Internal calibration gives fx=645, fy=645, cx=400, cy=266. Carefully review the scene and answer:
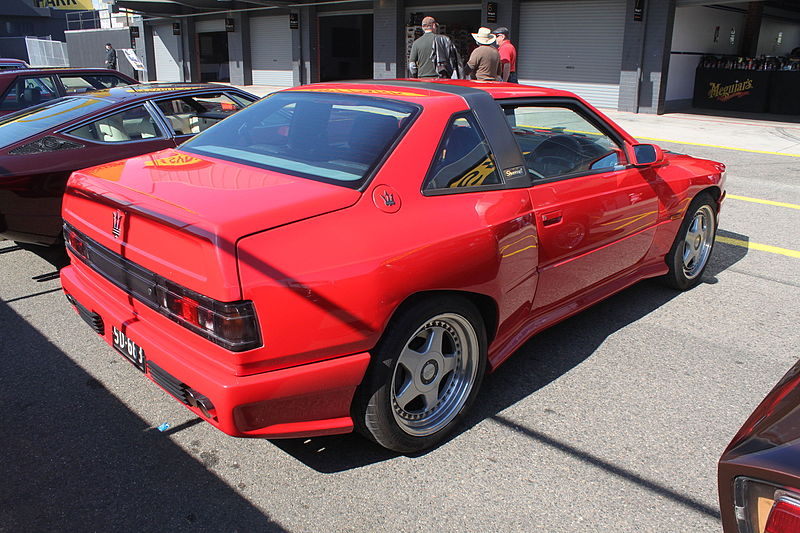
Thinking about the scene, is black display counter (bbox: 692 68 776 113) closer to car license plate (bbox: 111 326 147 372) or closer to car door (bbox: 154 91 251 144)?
car door (bbox: 154 91 251 144)

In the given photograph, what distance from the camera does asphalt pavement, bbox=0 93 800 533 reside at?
8.32ft

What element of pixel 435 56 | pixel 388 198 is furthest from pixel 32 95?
pixel 388 198

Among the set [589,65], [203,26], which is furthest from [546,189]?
[203,26]

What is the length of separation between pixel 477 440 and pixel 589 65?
18.7 meters

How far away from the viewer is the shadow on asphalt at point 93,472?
2.48m

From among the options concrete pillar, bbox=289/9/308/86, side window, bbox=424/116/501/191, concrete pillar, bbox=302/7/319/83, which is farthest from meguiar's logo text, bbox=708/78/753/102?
side window, bbox=424/116/501/191

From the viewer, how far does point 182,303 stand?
8.05 ft

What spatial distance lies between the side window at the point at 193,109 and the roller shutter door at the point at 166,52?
28587 mm

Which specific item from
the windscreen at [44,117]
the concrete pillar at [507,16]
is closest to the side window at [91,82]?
the windscreen at [44,117]

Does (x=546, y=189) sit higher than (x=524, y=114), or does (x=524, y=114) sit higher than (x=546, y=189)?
(x=524, y=114)

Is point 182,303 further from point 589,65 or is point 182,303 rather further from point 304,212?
point 589,65

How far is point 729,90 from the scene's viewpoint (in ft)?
64.2

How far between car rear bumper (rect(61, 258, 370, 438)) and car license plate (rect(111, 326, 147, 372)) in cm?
4

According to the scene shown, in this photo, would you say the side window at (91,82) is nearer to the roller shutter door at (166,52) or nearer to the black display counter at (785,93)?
the black display counter at (785,93)
